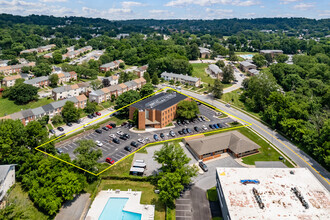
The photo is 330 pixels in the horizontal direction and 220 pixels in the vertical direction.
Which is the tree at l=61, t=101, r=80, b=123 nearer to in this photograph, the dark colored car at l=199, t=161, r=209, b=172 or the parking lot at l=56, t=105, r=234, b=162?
the parking lot at l=56, t=105, r=234, b=162

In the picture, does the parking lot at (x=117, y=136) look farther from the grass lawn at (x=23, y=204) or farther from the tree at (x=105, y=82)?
the tree at (x=105, y=82)

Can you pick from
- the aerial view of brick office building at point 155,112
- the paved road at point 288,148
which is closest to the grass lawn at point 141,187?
the aerial view of brick office building at point 155,112

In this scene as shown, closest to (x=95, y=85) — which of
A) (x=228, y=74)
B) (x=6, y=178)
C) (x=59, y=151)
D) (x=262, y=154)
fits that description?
(x=59, y=151)

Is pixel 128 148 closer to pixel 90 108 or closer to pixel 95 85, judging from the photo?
pixel 90 108

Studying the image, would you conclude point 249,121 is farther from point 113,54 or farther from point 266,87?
point 113,54

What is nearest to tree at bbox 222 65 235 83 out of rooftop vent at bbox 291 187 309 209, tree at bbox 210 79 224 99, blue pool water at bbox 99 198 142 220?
tree at bbox 210 79 224 99

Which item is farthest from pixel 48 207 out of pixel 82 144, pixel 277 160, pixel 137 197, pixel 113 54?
pixel 113 54
